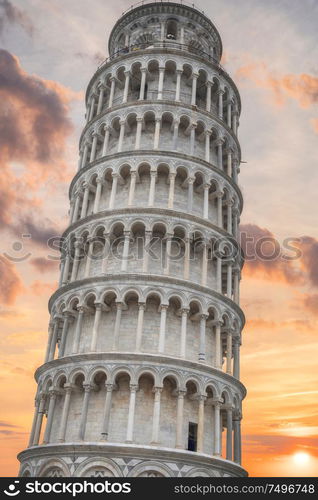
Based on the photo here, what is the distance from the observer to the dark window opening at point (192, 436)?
2998cm

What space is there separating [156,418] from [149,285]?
778 cm

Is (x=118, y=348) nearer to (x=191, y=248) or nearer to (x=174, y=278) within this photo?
(x=174, y=278)

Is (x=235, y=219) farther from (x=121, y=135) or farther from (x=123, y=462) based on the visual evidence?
(x=123, y=462)

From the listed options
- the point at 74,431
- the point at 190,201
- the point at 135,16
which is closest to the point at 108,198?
the point at 190,201

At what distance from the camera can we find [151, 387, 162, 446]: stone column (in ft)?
92.1

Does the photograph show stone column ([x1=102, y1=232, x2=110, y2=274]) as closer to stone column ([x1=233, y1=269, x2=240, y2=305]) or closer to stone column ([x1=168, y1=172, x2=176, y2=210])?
stone column ([x1=168, y1=172, x2=176, y2=210])

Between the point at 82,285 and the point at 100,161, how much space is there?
9741 millimetres

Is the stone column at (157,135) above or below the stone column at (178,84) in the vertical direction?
below

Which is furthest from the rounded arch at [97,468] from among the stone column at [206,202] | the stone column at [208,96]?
the stone column at [208,96]

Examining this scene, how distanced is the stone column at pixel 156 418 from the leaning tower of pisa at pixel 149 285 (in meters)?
0.08

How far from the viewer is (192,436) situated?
3027 cm

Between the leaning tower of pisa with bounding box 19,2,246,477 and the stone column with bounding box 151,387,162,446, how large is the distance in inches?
3.0

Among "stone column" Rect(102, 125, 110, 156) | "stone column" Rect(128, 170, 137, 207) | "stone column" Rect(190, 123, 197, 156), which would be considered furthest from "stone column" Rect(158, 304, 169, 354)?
"stone column" Rect(102, 125, 110, 156)

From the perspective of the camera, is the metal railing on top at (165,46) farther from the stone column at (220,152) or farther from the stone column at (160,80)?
the stone column at (220,152)
